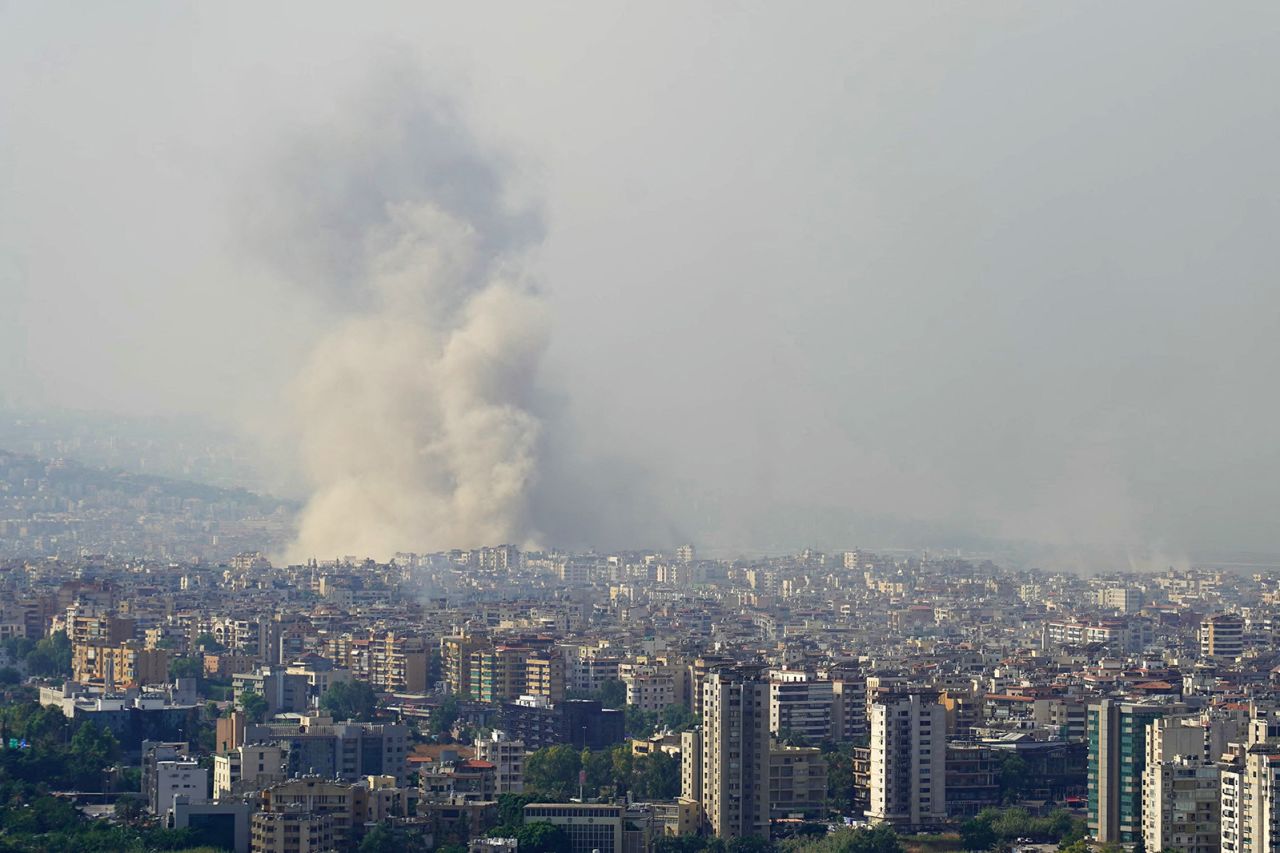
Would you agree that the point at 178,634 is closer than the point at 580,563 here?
Yes

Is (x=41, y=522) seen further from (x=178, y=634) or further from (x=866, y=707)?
(x=866, y=707)

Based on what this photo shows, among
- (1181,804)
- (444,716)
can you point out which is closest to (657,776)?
(1181,804)

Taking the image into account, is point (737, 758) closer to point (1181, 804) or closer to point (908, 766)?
point (908, 766)

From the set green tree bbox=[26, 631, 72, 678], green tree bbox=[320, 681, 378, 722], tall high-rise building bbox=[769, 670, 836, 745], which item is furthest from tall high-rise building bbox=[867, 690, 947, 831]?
green tree bbox=[26, 631, 72, 678]

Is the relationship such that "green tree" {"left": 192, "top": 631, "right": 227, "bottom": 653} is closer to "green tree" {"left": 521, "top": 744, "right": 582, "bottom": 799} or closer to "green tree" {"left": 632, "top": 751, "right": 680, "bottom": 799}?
"green tree" {"left": 521, "top": 744, "right": 582, "bottom": 799}

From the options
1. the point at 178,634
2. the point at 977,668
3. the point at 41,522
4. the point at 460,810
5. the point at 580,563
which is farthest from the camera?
the point at 41,522

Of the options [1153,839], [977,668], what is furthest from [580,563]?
[1153,839]
